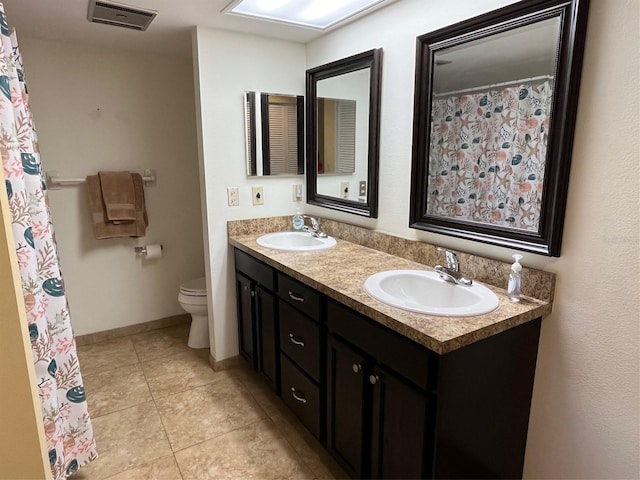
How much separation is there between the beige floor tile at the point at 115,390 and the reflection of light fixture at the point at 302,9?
2.15m

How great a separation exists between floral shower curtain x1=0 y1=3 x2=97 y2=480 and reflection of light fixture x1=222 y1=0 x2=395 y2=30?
0.98 meters

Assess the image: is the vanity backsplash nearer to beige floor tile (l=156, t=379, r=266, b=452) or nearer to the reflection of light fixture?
beige floor tile (l=156, t=379, r=266, b=452)

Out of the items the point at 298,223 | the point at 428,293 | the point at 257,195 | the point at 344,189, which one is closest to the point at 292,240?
the point at 298,223

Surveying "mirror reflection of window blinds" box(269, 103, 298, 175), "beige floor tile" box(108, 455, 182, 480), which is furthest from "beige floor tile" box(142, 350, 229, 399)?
"mirror reflection of window blinds" box(269, 103, 298, 175)

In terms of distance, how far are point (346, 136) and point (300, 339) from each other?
3.76 ft

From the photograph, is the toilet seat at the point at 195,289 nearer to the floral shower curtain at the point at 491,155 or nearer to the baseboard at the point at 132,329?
the baseboard at the point at 132,329

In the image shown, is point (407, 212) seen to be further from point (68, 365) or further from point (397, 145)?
point (68, 365)

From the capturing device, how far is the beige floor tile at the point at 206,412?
1.98 meters

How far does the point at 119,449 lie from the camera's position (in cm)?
189

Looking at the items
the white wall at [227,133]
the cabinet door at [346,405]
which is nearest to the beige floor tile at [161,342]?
the white wall at [227,133]

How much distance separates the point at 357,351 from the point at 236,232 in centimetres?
127

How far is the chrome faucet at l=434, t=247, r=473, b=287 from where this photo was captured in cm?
152

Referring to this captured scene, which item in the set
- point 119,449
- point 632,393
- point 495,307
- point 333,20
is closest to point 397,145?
point 333,20

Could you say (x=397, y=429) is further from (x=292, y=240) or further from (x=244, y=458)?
(x=292, y=240)
